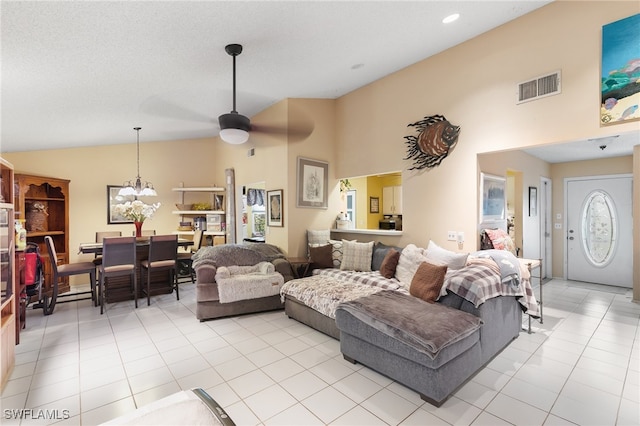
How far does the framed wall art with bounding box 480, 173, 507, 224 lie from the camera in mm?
3736

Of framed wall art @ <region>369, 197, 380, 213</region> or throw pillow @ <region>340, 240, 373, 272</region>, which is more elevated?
framed wall art @ <region>369, 197, 380, 213</region>

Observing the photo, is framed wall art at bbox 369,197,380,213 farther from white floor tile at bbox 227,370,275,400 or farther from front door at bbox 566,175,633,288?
white floor tile at bbox 227,370,275,400

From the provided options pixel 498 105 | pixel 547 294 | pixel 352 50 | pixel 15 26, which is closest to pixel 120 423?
pixel 15 26

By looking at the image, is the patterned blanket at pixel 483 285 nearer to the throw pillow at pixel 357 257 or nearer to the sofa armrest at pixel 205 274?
the throw pillow at pixel 357 257

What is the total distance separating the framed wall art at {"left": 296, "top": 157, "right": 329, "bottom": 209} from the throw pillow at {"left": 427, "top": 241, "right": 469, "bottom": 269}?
218 centimetres

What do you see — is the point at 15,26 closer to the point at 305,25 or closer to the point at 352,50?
the point at 305,25

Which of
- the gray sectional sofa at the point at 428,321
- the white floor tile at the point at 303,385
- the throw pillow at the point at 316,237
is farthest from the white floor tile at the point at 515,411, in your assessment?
the throw pillow at the point at 316,237

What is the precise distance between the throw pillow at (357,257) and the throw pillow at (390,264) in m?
0.36

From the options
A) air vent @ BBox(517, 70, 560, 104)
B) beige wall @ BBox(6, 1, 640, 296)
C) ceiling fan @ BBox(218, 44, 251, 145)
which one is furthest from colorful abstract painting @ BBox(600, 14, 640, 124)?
ceiling fan @ BBox(218, 44, 251, 145)

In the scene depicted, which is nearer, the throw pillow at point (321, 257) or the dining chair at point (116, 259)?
the dining chair at point (116, 259)

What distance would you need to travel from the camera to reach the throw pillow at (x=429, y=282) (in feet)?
9.42

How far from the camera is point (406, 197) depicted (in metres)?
4.37

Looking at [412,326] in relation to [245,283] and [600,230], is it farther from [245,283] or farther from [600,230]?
[600,230]

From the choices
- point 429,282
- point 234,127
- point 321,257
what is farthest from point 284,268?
point 234,127
